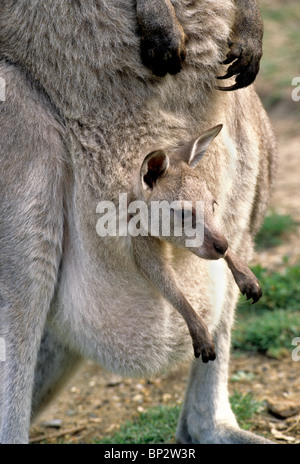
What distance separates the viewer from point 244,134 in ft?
8.92

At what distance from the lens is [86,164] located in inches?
95.3

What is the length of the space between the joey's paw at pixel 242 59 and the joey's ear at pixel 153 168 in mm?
368

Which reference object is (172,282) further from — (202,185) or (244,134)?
(244,134)

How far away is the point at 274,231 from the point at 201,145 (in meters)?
2.55

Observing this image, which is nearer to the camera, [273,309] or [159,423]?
[159,423]

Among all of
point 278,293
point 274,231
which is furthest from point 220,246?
point 274,231

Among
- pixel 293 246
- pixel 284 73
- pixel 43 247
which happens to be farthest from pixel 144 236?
pixel 284 73

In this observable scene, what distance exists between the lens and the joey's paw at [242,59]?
2.43m

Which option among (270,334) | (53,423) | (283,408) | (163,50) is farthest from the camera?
(270,334)

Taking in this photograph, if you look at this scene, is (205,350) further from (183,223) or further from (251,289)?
(183,223)

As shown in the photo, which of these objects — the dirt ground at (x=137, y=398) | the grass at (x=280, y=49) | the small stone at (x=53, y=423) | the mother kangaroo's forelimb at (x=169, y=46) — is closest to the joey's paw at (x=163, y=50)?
the mother kangaroo's forelimb at (x=169, y=46)

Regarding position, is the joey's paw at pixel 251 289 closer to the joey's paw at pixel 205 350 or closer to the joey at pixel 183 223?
the joey at pixel 183 223

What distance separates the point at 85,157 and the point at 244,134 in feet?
2.05
